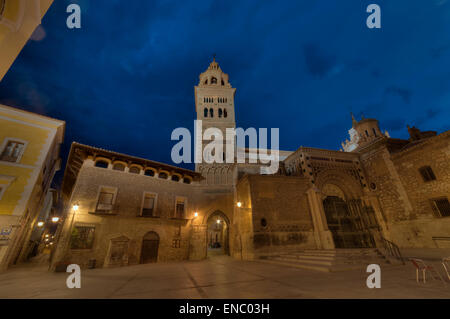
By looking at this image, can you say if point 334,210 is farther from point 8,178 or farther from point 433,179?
point 8,178

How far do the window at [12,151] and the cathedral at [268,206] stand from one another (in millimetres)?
2543

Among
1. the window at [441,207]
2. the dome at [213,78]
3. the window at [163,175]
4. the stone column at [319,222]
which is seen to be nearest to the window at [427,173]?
the window at [441,207]

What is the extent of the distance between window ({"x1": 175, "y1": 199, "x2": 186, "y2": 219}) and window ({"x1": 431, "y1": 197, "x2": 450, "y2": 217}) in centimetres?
1918

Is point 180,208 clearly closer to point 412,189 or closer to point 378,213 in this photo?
point 378,213

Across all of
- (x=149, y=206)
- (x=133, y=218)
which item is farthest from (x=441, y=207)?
(x=133, y=218)

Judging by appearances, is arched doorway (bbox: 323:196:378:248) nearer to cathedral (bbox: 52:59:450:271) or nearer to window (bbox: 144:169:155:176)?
cathedral (bbox: 52:59:450:271)

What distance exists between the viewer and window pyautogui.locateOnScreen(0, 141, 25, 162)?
10702 mm

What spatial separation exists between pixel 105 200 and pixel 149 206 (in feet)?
10.2

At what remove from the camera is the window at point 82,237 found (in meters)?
10.9

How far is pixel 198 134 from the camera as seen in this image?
2597 cm

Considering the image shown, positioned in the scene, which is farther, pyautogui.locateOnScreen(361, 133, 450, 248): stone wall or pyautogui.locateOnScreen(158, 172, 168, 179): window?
pyautogui.locateOnScreen(158, 172, 168, 179): window

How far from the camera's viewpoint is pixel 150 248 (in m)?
13.1

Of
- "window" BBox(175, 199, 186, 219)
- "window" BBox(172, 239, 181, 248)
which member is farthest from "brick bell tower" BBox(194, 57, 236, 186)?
"window" BBox(172, 239, 181, 248)
